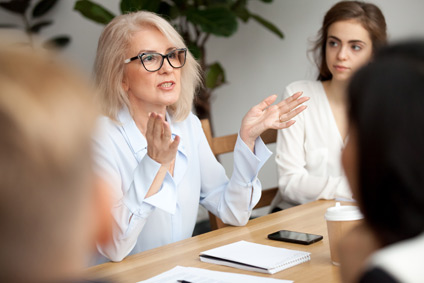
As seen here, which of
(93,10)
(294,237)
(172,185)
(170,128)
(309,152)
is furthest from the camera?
(93,10)

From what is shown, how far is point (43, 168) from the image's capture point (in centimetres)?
45

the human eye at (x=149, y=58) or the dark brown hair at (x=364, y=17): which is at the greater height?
the dark brown hair at (x=364, y=17)

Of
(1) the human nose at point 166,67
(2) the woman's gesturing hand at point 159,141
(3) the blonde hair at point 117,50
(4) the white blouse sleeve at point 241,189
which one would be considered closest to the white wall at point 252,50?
(3) the blonde hair at point 117,50

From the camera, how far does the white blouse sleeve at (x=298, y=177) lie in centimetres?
210

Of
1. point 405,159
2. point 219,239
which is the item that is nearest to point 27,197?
point 405,159

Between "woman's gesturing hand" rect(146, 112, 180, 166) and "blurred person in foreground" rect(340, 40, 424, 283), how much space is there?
1.02 metres

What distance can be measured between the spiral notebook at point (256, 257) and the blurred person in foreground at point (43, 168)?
842 mm

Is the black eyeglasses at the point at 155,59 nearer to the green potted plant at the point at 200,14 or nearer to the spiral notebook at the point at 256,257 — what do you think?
the spiral notebook at the point at 256,257

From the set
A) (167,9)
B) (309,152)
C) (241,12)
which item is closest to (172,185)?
(309,152)

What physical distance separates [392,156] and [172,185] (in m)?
1.20

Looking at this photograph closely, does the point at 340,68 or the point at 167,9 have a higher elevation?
the point at 167,9

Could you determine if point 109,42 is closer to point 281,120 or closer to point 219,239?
point 281,120

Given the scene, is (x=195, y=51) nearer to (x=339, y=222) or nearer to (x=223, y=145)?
(x=223, y=145)

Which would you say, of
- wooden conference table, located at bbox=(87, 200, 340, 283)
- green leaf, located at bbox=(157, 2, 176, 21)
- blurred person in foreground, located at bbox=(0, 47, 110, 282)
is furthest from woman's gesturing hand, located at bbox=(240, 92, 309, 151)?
green leaf, located at bbox=(157, 2, 176, 21)
